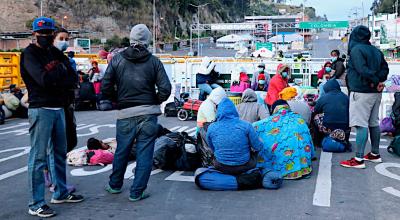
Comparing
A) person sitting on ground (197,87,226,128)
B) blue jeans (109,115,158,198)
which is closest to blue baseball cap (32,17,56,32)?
blue jeans (109,115,158,198)

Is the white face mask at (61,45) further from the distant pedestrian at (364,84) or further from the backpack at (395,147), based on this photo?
the backpack at (395,147)

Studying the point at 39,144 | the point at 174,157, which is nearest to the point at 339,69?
the point at 174,157

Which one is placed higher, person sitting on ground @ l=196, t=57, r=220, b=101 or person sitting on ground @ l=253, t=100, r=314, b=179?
person sitting on ground @ l=196, t=57, r=220, b=101

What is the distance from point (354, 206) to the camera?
5344 millimetres

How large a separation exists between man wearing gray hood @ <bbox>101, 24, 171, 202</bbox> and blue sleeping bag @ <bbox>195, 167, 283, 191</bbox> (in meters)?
0.81

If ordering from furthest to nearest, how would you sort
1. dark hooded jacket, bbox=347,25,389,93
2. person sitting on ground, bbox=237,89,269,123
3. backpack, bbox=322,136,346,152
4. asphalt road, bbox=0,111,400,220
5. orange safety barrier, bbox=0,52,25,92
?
orange safety barrier, bbox=0,52,25,92 < backpack, bbox=322,136,346,152 < person sitting on ground, bbox=237,89,269,123 < dark hooded jacket, bbox=347,25,389,93 < asphalt road, bbox=0,111,400,220

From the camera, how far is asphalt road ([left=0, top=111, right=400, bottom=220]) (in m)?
5.07

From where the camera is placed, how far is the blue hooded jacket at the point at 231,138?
5934 millimetres

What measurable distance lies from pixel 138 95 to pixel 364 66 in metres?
3.33

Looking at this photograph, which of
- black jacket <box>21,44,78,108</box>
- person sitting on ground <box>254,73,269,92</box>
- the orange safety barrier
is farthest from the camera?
the orange safety barrier

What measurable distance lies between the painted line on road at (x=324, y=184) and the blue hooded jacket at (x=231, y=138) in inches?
36.1

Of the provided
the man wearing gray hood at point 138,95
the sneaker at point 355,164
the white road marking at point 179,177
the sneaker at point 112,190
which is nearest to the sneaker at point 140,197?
the man wearing gray hood at point 138,95

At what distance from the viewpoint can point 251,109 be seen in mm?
7914

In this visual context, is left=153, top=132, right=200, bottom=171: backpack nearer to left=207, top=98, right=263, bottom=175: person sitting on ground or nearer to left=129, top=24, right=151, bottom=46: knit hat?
left=207, top=98, right=263, bottom=175: person sitting on ground
